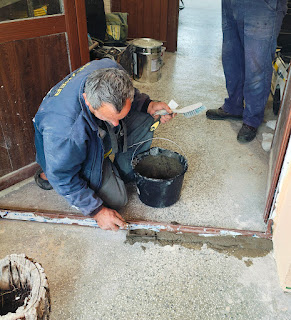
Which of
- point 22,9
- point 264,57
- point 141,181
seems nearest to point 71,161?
point 141,181

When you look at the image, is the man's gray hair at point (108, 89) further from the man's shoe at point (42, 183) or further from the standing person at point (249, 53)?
the standing person at point (249, 53)

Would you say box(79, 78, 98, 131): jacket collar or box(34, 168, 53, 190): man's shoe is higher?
box(79, 78, 98, 131): jacket collar

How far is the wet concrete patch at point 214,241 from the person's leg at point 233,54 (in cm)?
145

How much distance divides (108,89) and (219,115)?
1.80 meters

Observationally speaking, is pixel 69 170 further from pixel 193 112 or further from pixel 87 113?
pixel 193 112

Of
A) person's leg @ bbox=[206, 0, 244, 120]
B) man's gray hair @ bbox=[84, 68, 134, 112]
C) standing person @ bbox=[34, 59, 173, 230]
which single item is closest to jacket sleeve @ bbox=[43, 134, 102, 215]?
standing person @ bbox=[34, 59, 173, 230]

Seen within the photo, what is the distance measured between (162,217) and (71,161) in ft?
2.27

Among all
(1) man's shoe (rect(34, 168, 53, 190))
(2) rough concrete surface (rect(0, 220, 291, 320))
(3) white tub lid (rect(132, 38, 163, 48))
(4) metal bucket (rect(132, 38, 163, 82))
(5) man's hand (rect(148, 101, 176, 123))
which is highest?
(5) man's hand (rect(148, 101, 176, 123))

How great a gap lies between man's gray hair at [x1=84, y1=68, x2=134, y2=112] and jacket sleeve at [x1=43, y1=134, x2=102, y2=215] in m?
0.22

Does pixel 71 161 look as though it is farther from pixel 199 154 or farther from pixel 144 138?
pixel 199 154

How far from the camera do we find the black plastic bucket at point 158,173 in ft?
5.95

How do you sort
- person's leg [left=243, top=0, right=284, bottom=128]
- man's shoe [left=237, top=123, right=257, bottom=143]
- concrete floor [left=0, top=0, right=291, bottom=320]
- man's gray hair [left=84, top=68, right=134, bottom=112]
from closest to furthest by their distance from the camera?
man's gray hair [left=84, top=68, right=134, bottom=112] < concrete floor [left=0, top=0, right=291, bottom=320] < person's leg [left=243, top=0, right=284, bottom=128] < man's shoe [left=237, top=123, right=257, bottom=143]

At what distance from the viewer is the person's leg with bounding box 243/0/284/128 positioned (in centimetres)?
217

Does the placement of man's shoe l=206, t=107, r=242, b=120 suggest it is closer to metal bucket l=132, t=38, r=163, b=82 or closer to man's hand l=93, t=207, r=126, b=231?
metal bucket l=132, t=38, r=163, b=82
